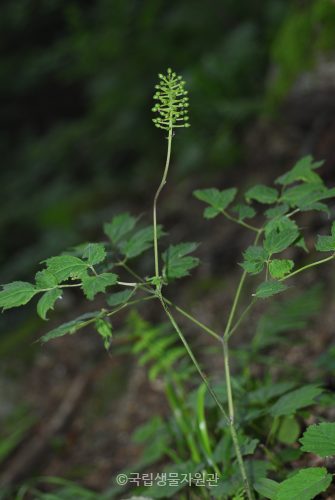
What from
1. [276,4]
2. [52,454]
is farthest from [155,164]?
[52,454]

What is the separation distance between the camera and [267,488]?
98cm

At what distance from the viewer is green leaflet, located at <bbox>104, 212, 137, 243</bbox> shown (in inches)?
47.4

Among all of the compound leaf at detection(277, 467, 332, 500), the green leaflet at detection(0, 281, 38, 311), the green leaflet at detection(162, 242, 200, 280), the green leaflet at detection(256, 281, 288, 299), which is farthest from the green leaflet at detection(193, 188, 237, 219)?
the compound leaf at detection(277, 467, 332, 500)

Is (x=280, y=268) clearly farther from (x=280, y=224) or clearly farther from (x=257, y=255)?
(x=280, y=224)

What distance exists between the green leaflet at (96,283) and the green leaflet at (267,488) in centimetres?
73

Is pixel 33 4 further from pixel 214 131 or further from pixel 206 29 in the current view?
pixel 214 131

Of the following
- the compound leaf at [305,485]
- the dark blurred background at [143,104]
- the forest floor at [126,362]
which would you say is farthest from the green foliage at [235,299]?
the dark blurred background at [143,104]

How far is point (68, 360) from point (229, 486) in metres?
2.62

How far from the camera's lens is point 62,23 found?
808cm

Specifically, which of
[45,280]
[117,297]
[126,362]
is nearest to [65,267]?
[45,280]

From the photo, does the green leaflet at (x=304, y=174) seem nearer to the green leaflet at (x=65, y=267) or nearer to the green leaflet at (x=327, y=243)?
the green leaflet at (x=327, y=243)

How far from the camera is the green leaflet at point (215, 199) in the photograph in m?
1.16

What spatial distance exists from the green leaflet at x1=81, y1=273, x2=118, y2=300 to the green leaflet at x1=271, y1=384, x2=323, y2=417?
70 cm

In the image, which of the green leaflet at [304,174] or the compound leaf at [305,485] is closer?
the compound leaf at [305,485]
